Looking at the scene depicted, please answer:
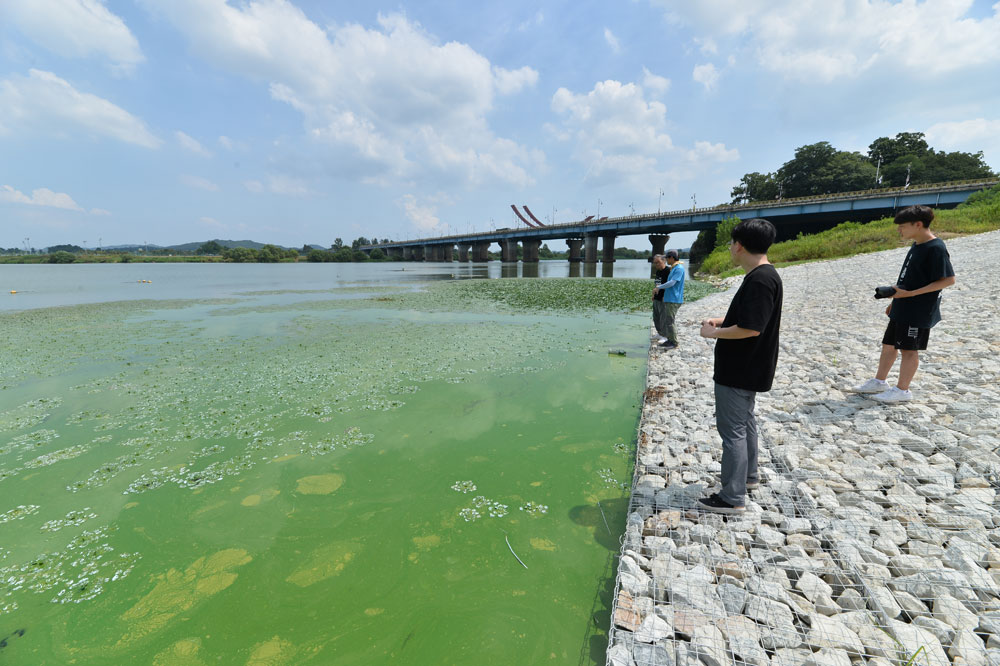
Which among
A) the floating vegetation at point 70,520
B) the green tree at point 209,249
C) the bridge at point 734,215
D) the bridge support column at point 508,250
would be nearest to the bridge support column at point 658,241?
the bridge at point 734,215

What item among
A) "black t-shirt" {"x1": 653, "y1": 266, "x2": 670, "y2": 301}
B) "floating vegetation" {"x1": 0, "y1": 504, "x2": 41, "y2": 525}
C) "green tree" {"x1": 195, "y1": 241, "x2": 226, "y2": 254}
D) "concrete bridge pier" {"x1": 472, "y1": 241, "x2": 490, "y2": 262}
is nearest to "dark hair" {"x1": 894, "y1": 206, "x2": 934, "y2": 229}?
"black t-shirt" {"x1": 653, "y1": 266, "x2": 670, "y2": 301}

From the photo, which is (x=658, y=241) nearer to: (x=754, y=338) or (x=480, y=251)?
(x=480, y=251)

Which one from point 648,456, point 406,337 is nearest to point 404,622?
point 648,456

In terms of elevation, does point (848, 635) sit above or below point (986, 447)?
below

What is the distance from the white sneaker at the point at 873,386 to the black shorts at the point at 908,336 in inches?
25.5

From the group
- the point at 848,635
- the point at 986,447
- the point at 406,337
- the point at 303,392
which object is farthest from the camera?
the point at 406,337

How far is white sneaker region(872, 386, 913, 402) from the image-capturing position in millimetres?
4883

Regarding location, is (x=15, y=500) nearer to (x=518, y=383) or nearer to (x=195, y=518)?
(x=195, y=518)

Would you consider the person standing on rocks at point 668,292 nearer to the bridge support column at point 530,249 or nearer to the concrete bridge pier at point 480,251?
the bridge support column at point 530,249

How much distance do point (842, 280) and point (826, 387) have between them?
14.7m

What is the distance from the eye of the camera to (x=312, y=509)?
423cm

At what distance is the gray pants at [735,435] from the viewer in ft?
10.6

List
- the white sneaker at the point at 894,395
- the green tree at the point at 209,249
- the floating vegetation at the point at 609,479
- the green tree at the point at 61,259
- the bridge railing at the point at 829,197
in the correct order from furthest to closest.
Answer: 1. the green tree at the point at 209,249
2. the green tree at the point at 61,259
3. the bridge railing at the point at 829,197
4. the white sneaker at the point at 894,395
5. the floating vegetation at the point at 609,479

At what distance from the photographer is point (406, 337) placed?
12562mm
